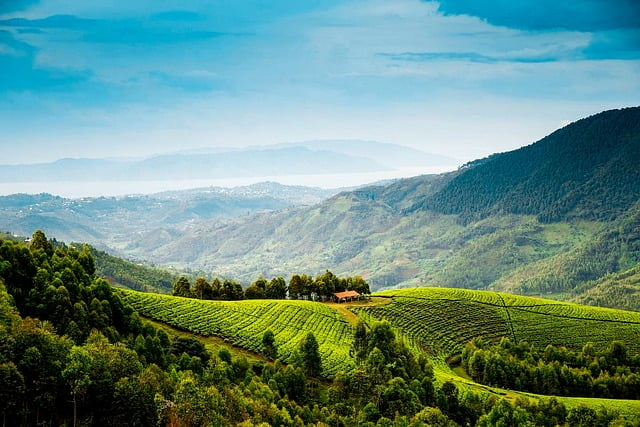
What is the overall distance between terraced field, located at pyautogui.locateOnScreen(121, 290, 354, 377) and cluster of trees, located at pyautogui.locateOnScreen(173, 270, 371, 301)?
16.4 meters

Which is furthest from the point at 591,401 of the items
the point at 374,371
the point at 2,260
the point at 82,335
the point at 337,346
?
the point at 2,260

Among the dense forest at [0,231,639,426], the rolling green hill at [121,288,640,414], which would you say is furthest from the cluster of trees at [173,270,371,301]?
the dense forest at [0,231,639,426]

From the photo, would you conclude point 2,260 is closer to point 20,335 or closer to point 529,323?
point 20,335

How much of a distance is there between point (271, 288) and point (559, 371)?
229 feet

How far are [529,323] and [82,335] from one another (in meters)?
108

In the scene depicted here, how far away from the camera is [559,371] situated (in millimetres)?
94375

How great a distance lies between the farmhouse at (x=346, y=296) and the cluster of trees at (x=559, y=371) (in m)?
34.0

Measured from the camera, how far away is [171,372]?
5641 cm

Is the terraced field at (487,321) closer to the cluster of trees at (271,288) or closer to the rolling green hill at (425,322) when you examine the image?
the rolling green hill at (425,322)

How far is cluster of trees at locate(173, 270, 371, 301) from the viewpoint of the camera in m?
122

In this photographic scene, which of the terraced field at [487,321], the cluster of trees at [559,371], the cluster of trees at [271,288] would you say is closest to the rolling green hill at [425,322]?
the terraced field at [487,321]

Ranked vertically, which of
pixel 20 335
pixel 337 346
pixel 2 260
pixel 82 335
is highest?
pixel 2 260

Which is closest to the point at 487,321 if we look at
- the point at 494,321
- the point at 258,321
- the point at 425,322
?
the point at 494,321

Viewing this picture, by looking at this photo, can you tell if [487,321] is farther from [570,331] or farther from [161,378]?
[161,378]
